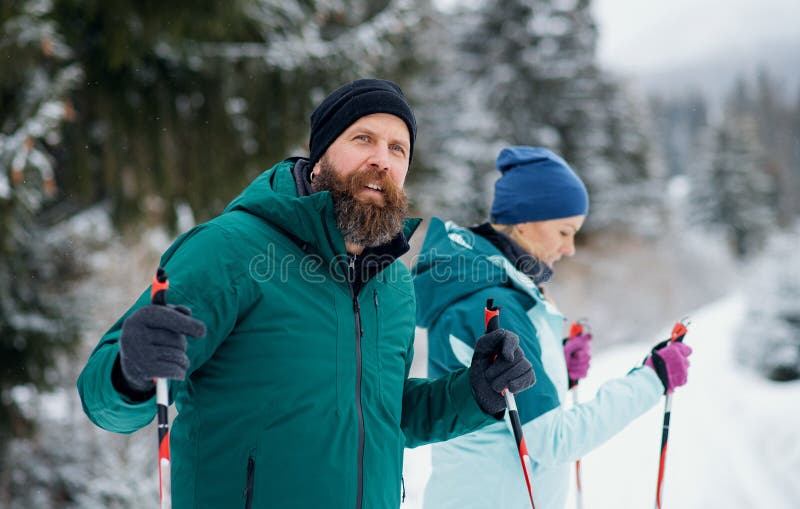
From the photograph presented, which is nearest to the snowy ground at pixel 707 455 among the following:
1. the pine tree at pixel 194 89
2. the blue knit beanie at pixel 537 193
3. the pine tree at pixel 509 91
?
the blue knit beanie at pixel 537 193

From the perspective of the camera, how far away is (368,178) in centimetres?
175

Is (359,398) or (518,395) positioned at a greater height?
(518,395)

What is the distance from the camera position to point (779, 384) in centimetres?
848

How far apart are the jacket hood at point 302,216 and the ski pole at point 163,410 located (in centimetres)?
33

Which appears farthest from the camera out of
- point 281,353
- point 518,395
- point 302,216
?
point 518,395

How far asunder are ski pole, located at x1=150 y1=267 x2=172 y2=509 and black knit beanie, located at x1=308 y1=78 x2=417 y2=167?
2.39ft

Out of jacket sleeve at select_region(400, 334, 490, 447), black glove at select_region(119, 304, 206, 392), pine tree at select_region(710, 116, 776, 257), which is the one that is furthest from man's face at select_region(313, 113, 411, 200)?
pine tree at select_region(710, 116, 776, 257)

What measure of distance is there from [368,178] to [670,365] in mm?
1445

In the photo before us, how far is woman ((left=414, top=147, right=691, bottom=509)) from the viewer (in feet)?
6.97

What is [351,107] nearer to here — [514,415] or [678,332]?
[514,415]

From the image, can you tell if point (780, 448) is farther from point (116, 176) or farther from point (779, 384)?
point (116, 176)

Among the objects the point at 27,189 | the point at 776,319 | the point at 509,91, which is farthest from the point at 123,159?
the point at 509,91

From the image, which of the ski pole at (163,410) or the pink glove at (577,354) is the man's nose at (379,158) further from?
the pink glove at (577,354)

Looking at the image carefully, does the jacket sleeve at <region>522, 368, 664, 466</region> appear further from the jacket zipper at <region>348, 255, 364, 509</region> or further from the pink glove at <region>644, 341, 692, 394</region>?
the jacket zipper at <region>348, 255, 364, 509</region>
